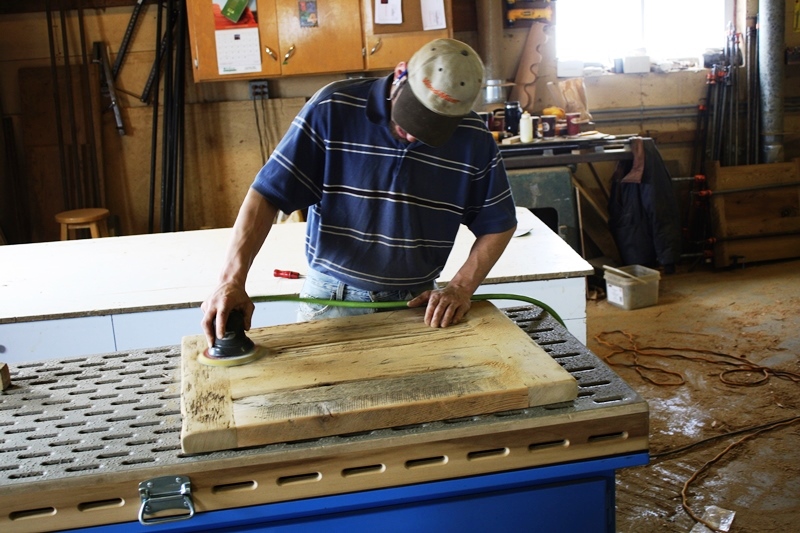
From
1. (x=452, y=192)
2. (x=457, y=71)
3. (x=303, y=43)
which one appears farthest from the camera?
(x=303, y=43)

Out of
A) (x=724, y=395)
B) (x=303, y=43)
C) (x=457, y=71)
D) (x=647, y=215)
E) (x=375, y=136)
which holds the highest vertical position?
(x=303, y=43)

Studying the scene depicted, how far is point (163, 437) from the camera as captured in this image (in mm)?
1068

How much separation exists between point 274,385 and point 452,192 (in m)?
0.64

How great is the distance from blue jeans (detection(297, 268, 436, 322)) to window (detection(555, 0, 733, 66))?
3739 millimetres

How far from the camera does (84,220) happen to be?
14.0 ft

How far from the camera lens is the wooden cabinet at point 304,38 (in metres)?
4.20

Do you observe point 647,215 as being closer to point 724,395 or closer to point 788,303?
point 788,303

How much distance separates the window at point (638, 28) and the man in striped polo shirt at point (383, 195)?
12.0ft

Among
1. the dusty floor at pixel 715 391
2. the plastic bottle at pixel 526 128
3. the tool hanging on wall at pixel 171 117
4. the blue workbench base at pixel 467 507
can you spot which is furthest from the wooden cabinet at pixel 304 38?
the blue workbench base at pixel 467 507

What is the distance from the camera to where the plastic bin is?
403cm

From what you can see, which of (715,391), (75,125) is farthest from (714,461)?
(75,125)

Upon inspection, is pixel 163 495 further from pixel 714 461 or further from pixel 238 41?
pixel 238 41

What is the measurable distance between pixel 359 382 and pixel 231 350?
23 centimetres

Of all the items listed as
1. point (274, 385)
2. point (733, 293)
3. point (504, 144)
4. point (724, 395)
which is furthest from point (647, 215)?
point (274, 385)
